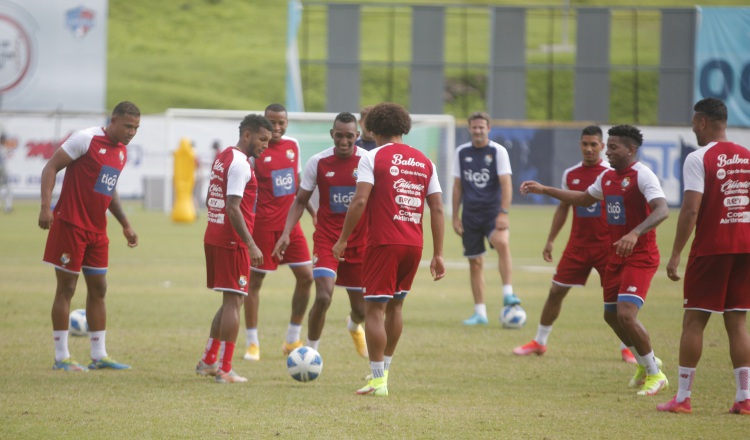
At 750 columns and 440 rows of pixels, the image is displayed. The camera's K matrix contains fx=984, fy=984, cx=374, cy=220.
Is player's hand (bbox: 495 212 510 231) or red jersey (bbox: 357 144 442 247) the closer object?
red jersey (bbox: 357 144 442 247)

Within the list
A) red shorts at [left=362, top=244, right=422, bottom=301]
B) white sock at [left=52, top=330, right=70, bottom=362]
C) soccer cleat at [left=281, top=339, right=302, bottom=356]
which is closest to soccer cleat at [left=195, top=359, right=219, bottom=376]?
white sock at [left=52, top=330, right=70, bottom=362]

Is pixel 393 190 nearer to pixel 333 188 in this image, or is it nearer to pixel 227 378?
pixel 333 188

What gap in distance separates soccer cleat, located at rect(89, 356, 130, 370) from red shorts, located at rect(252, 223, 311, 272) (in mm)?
1749

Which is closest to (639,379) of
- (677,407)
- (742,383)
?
(677,407)

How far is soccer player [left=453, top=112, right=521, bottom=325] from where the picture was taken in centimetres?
1277

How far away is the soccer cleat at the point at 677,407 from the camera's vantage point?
24.5ft

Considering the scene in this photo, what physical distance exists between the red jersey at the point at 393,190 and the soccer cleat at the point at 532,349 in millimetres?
2845

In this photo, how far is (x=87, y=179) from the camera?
9.04 m

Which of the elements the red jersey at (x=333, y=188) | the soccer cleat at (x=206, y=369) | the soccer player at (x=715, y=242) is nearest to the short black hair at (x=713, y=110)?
the soccer player at (x=715, y=242)

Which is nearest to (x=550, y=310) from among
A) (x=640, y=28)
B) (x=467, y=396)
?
(x=467, y=396)

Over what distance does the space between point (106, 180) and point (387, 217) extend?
2871 mm

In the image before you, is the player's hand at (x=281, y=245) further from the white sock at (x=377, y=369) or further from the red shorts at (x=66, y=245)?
the red shorts at (x=66, y=245)

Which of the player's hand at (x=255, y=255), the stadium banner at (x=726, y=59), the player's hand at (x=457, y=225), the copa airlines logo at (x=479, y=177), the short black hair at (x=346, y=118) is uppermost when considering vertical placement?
the stadium banner at (x=726, y=59)

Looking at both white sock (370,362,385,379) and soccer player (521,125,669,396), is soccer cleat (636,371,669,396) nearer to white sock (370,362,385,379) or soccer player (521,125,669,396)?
soccer player (521,125,669,396)
